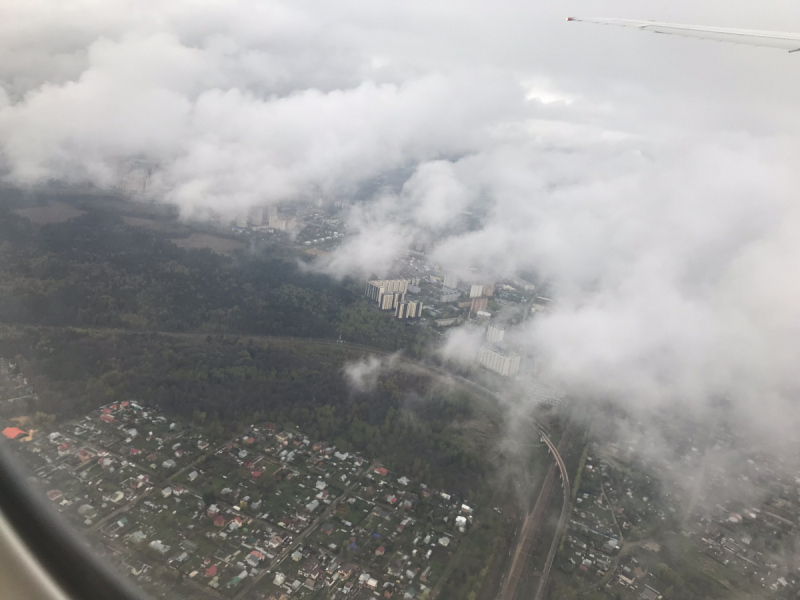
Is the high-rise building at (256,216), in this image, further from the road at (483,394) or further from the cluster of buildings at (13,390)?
the cluster of buildings at (13,390)

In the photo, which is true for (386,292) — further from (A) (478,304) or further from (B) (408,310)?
(A) (478,304)

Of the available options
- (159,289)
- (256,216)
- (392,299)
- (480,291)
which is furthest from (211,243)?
(480,291)

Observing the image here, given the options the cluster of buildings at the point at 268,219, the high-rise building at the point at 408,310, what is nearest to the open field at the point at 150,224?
the cluster of buildings at the point at 268,219

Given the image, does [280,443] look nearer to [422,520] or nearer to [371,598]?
[422,520]

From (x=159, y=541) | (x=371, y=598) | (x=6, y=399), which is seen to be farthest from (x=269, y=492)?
(x=6, y=399)

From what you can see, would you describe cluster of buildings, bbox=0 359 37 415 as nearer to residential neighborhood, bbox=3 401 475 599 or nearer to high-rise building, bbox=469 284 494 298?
residential neighborhood, bbox=3 401 475 599

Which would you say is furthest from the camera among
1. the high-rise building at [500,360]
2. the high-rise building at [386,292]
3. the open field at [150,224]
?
the open field at [150,224]
